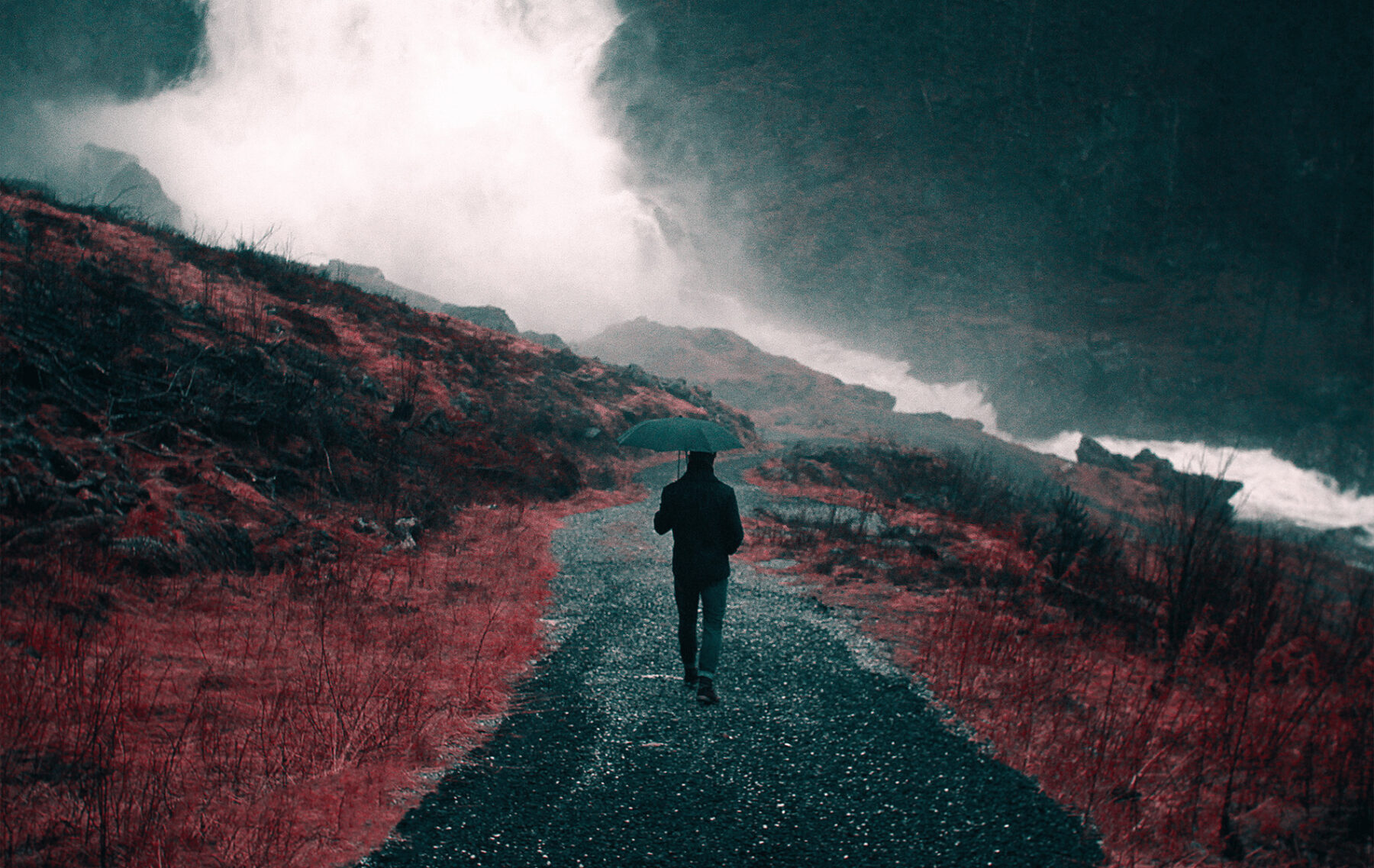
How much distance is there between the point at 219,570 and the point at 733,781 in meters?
7.19

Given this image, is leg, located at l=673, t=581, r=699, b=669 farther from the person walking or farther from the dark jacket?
the dark jacket

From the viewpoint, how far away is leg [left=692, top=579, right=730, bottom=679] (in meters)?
5.98

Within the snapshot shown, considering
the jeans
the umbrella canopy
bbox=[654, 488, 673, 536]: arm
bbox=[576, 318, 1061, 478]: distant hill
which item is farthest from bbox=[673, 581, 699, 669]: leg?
bbox=[576, 318, 1061, 478]: distant hill

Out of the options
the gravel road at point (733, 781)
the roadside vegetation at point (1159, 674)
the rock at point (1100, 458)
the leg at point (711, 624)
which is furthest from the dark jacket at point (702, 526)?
the rock at point (1100, 458)

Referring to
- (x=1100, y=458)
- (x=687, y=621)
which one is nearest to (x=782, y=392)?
(x=1100, y=458)

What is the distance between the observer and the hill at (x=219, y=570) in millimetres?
3746

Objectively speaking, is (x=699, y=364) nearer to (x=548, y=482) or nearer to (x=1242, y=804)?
(x=548, y=482)

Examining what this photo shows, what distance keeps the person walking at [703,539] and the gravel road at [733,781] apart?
0.90 m

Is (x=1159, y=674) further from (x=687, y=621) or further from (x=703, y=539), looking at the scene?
(x=703, y=539)

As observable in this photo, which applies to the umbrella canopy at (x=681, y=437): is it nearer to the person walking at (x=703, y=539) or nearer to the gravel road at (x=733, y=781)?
the person walking at (x=703, y=539)

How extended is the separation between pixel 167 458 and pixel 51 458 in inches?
78.2

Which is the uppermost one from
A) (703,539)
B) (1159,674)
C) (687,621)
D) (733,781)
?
(703,539)

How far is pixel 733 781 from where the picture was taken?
4828 millimetres

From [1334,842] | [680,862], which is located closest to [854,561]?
[1334,842]
